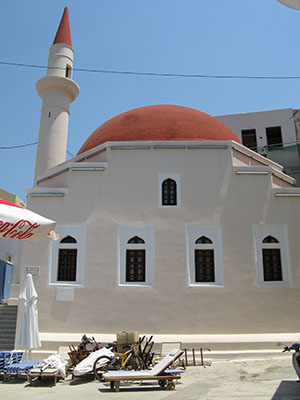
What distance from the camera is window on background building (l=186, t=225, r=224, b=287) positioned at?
9.82 meters

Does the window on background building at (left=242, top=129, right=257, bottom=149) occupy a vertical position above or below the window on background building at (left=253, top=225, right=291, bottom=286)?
above

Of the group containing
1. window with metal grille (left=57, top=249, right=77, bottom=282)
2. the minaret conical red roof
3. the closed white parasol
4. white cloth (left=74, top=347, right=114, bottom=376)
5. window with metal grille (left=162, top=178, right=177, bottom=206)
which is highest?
the minaret conical red roof

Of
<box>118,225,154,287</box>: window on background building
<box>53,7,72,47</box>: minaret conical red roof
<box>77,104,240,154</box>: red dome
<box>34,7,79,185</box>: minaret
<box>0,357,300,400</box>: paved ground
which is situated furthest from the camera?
<box>53,7,72,47</box>: minaret conical red roof

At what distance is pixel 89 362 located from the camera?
20.9ft

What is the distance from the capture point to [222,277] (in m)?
9.74

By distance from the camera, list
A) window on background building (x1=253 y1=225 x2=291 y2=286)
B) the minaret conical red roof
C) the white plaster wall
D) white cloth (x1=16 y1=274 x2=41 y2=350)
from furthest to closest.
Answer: the minaret conical red roof < window on background building (x1=253 y1=225 x2=291 y2=286) < the white plaster wall < white cloth (x1=16 y1=274 x2=41 y2=350)

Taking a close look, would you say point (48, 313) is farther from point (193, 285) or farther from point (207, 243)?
point (207, 243)

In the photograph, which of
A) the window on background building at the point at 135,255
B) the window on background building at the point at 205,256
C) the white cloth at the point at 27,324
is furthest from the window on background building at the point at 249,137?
the white cloth at the point at 27,324

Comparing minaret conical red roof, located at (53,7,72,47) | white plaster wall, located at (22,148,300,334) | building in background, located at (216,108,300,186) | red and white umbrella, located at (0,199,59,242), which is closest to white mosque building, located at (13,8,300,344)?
white plaster wall, located at (22,148,300,334)

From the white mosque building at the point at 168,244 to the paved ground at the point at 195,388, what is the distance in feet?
7.87

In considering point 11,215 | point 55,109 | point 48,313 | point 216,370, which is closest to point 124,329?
point 48,313

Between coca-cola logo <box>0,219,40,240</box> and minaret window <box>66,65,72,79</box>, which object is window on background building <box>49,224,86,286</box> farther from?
minaret window <box>66,65,72,79</box>

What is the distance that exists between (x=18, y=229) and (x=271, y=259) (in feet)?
23.9

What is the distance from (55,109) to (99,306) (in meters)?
8.30
